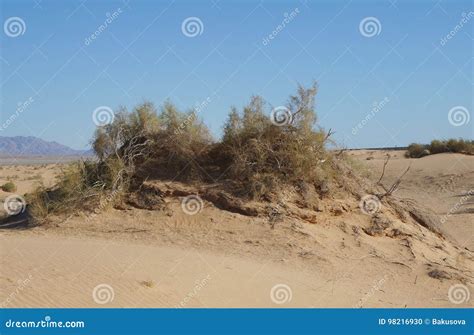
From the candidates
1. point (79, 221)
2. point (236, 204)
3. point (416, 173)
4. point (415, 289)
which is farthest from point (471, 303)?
point (416, 173)

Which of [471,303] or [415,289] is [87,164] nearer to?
[415,289]

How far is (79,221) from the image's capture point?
1293cm
